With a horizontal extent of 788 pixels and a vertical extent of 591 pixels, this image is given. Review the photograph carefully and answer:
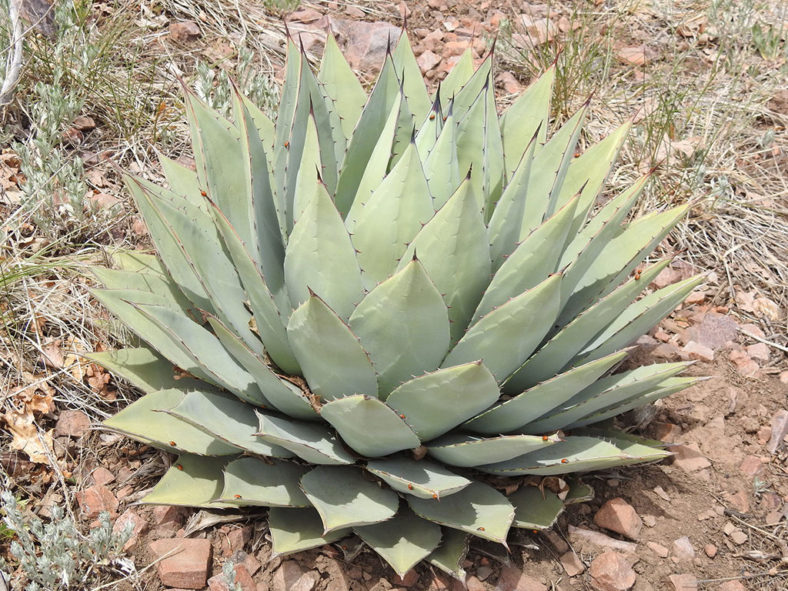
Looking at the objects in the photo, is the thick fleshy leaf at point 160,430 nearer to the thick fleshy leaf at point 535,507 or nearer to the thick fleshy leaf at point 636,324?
the thick fleshy leaf at point 535,507

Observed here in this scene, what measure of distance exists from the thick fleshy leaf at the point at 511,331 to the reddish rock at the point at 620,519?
671 millimetres

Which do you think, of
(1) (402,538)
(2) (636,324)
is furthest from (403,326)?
(2) (636,324)

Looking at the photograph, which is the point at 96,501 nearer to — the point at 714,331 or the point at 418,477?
the point at 418,477

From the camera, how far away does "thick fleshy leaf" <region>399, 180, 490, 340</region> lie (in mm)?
1678

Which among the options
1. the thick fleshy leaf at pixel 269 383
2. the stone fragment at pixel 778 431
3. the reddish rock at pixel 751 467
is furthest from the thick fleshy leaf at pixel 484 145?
the stone fragment at pixel 778 431

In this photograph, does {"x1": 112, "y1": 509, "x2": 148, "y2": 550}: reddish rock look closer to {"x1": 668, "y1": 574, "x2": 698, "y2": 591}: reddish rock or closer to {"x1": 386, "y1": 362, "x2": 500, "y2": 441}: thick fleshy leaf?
{"x1": 386, "y1": 362, "x2": 500, "y2": 441}: thick fleshy leaf

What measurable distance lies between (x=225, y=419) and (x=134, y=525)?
1.48 ft

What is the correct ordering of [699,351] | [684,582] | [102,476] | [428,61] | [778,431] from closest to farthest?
[684,582] < [102,476] < [778,431] < [699,351] < [428,61]

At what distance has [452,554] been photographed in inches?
76.7

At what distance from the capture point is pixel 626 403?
2.12m

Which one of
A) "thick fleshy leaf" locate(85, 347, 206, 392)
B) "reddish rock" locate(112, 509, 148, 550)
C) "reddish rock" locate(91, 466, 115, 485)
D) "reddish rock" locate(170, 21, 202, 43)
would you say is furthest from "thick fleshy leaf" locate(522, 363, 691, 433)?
"reddish rock" locate(170, 21, 202, 43)

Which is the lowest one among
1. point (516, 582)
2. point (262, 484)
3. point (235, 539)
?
point (516, 582)

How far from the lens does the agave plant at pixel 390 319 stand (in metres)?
1.74

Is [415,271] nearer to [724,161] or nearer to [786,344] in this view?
[786,344]
